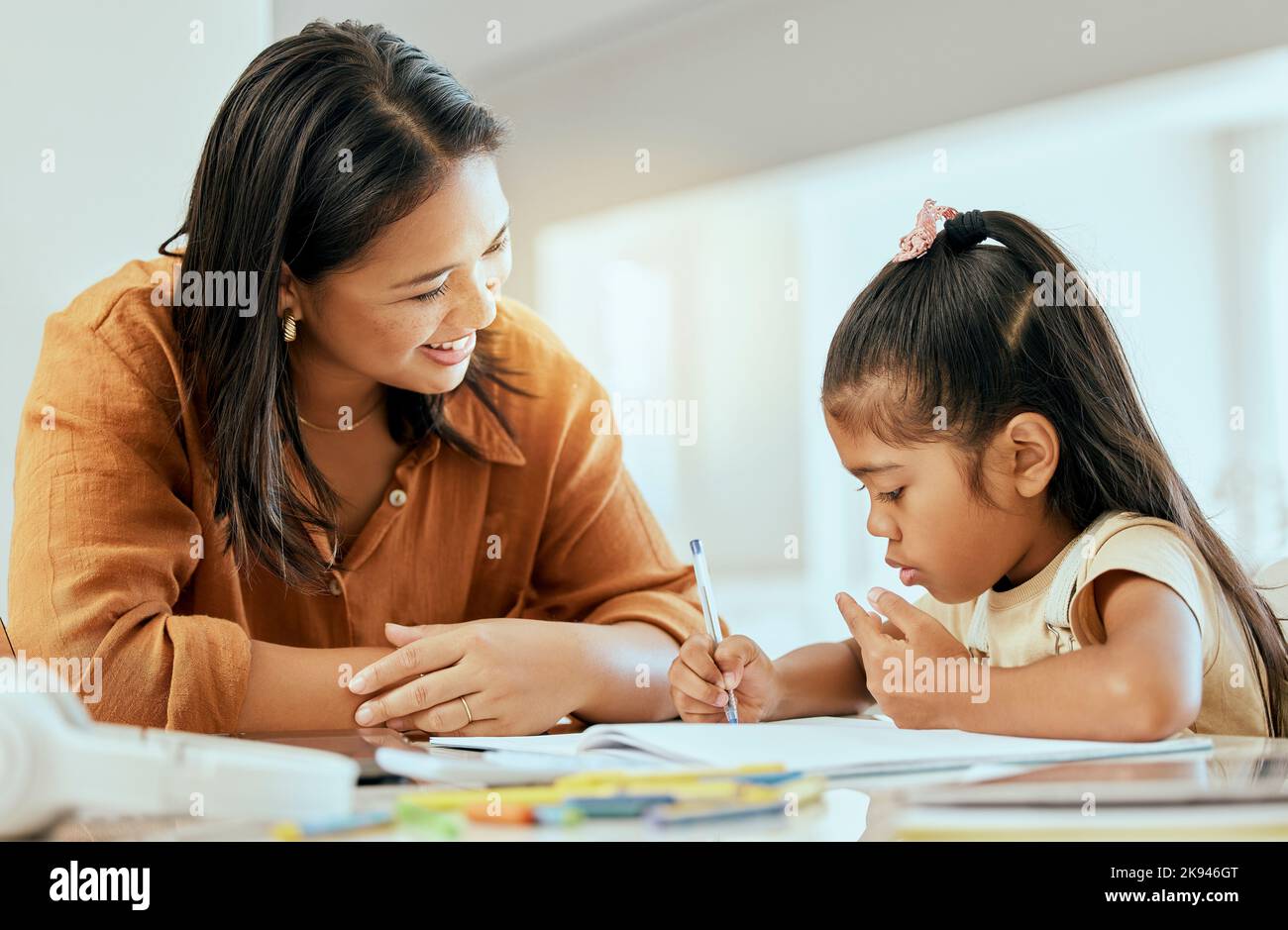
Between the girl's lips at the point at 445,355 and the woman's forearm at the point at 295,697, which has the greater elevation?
the girl's lips at the point at 445,355

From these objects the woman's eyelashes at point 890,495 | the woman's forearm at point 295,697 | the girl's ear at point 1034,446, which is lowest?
the woman's forearm at point 295,697

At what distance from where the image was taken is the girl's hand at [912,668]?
82cm

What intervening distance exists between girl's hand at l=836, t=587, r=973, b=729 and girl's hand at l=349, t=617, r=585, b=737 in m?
0.28

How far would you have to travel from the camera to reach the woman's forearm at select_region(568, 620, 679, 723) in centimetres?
108

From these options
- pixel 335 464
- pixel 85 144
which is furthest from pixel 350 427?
pixel 85 144

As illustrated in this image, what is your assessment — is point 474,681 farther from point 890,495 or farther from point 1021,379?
point 1021,379

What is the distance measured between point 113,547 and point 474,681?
0.37 metres

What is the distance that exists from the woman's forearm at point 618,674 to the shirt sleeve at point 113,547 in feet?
0.98

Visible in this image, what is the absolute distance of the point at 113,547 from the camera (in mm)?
1078

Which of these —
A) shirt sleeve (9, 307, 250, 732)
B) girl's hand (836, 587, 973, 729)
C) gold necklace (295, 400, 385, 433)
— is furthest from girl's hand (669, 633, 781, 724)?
gold necklace (295, 400, 385, 433)

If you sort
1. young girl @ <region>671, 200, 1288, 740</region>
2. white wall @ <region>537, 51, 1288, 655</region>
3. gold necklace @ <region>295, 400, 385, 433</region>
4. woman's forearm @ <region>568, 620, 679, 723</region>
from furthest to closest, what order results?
white wall @ <region>537, 51, 1288, 655</region>, gold necklace @ <region>295, 400, 385, 433</region>, woman's forearm @ <region>568, 620, 679, 723</region>, young girl @ <region>671, 200, 1288, 740</region>

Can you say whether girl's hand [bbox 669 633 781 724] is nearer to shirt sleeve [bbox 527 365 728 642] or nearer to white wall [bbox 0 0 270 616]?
shirt sleeve [bbox 527 365 728 642]

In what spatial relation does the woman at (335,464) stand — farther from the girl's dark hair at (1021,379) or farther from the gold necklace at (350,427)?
the girl's dark hair at (1021,379)

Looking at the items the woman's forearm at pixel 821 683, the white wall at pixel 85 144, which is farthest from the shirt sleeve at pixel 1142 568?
the white wall at pixel 85 144
